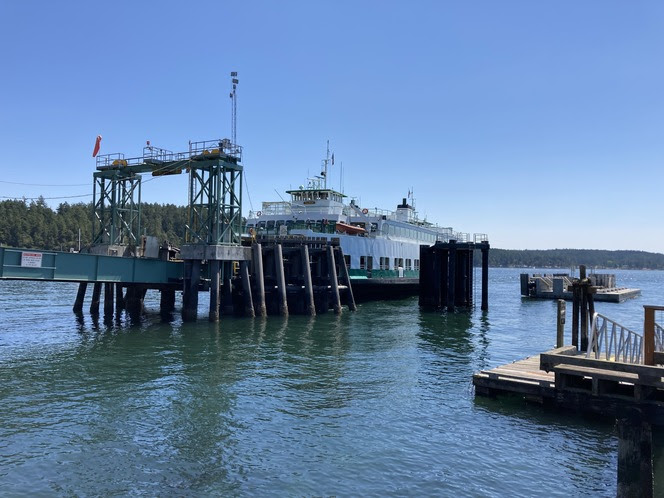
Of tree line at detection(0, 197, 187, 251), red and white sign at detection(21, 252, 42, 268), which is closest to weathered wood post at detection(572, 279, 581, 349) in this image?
red and white sign at detection(21, 252, 42, 268)

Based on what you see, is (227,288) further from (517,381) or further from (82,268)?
(517,381)

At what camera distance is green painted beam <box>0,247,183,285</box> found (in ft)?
81.5

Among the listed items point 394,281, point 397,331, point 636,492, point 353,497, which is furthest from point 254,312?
point 636,492

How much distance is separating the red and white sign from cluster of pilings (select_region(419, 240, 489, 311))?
29656mm

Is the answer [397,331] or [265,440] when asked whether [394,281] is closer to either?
[397,331]

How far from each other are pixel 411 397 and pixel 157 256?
75.8 feet

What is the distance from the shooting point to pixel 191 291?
3231 cm

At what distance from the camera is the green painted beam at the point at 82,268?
2483 centimetres

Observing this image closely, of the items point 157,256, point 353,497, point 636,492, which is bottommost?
point 353,497

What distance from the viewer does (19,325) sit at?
101ft

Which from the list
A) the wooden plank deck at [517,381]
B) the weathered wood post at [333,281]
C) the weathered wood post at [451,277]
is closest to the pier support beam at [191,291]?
the weathered wood post at [333,281]

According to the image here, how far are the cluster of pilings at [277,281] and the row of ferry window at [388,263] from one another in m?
6.53

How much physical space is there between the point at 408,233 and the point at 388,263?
307 inches

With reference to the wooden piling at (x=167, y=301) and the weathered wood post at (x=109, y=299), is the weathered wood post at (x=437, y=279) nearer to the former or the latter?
the wooden piling at (x=167, y=301)
